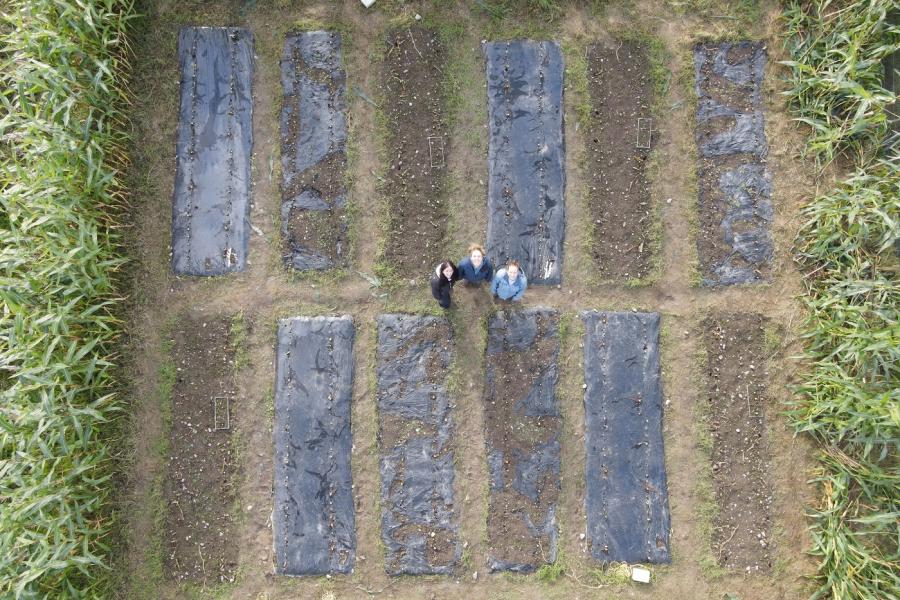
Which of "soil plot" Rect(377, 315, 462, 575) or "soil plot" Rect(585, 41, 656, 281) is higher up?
"soil plot" Rect(585, 41, 656, 281)

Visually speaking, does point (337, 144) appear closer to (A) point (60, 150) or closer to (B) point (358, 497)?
(A) point (60, 150)

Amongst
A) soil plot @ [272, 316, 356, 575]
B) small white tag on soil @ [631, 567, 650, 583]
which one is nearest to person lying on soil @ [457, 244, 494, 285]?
soil plot @ [272, 316, 356, 575]

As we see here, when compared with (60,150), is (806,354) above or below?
below

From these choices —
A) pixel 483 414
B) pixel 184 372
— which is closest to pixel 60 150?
pixel 184 372

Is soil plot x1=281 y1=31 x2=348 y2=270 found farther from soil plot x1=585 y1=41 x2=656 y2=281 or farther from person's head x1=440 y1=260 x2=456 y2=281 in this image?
soil plot x1=585 y1=41 x2=656 y2=281

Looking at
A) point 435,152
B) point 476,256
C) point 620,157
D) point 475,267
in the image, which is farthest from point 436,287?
point 620,157

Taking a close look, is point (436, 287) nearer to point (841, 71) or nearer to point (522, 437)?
point (522, 437)
